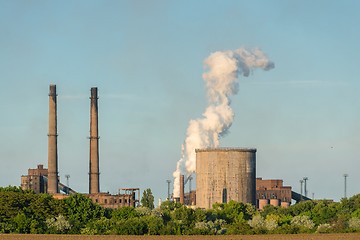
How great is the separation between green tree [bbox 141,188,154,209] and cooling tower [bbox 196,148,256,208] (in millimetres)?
8095

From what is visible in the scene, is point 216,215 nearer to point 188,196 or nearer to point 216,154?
point 216,154

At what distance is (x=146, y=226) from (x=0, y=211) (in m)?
19.7

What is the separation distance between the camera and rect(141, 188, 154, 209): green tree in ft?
552

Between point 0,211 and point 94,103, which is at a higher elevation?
point 94,103

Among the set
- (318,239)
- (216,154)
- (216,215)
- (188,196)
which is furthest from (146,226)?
(188,196)

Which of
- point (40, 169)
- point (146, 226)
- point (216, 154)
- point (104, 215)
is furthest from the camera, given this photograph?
point (40, 169)

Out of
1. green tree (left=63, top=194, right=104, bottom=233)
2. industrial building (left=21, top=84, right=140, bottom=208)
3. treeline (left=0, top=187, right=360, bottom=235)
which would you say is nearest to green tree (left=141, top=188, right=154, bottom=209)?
industrial building (left=21, top=84, right=140, bottom=208)

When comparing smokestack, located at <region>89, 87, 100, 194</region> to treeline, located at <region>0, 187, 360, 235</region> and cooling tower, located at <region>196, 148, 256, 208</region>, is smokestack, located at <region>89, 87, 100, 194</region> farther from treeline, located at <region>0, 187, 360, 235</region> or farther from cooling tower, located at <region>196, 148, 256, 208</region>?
treeline, located at <region>0, 187, 360, 235</region>

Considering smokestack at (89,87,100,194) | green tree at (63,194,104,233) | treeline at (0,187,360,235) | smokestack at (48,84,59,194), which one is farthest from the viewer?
smokestack at (89,87,100,194)

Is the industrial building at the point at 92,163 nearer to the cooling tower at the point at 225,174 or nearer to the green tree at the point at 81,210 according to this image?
the cooling tower at the point at 225,174

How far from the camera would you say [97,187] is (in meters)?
177

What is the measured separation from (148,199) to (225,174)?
42.7 feet

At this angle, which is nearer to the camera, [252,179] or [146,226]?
[146,226]

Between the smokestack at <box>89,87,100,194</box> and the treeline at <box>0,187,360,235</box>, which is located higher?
the smokestack at <box>89,87,100,194</box>
